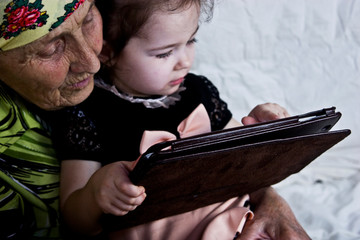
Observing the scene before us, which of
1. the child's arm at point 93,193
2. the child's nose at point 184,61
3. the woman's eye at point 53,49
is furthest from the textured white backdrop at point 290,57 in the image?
the woman's eye at point 53,49

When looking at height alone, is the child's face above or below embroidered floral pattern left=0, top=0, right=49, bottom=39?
below

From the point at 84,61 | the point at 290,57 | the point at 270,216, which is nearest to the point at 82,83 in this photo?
the point at 84,61

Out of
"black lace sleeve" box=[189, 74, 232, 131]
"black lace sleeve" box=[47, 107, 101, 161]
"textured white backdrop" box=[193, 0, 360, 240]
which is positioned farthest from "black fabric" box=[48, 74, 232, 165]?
"textured white backdrop" box=[193, 0, 360, 240]

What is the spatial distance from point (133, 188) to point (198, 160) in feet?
0.47

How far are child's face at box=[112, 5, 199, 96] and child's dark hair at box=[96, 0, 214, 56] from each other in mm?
13

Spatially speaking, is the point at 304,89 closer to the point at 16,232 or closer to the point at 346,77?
the point at 346,77

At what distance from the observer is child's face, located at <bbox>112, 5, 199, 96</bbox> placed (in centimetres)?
129

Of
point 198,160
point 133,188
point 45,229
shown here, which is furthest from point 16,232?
point 198,160

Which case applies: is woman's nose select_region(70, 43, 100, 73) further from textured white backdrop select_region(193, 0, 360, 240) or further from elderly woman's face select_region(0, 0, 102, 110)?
textured white backdrop select_region(193, 0, 360, 240)

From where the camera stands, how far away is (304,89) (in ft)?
6.91

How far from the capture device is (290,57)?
6.97 ft

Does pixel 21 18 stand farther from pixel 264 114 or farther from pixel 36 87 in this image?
pixel 264 114

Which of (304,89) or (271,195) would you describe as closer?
(271,195)

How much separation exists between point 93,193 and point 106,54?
1.18 ft
